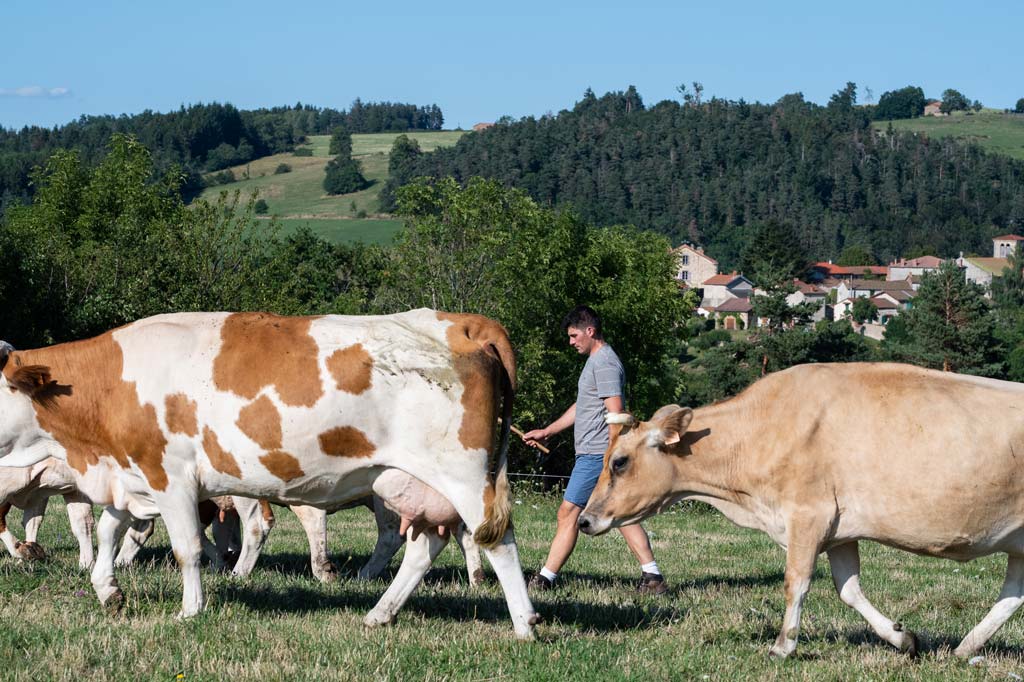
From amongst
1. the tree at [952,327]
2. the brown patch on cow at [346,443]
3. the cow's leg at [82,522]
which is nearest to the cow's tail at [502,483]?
the brown patch on cow at [346,443]

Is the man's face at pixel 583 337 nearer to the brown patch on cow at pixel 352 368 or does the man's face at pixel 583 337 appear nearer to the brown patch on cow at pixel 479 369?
the brown patch on cow at pixel 479 369

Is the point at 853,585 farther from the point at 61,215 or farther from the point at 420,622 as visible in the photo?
the point at 61,215

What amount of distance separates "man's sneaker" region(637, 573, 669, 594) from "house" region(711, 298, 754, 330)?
157777 mm

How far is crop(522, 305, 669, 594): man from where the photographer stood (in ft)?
31.6

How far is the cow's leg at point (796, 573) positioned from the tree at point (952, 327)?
8281 cm

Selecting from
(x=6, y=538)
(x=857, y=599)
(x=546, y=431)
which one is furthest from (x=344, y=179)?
(x=857, y=599)

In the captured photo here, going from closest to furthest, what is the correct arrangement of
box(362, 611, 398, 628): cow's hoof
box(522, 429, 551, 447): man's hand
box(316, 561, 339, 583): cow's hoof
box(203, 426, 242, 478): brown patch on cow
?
box(203, 426, 242, 478): brown patch on cow
box(362, 611, 398, 628): cow's hoof
box(522, 429, 551, 447): man's hand
box(316, 561, 339, 583): cow's hoof

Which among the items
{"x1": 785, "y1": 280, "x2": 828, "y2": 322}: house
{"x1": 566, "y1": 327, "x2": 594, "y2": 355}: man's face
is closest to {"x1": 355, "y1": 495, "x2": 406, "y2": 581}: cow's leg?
{"x1": 566, "y1": 327, "x2": 594, "y2": 355}: man's face

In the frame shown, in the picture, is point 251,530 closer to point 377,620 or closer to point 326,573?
point 326,573

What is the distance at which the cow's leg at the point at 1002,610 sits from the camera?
24.4ft

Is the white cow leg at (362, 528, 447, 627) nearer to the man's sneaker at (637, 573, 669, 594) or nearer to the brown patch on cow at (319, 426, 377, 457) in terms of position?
the brown patch on cow at (319, 426, 377, 457)

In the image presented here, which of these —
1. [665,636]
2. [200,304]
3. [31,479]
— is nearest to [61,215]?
[200,304]

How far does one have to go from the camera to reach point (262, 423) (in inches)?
301

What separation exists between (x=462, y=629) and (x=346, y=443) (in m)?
1.47
